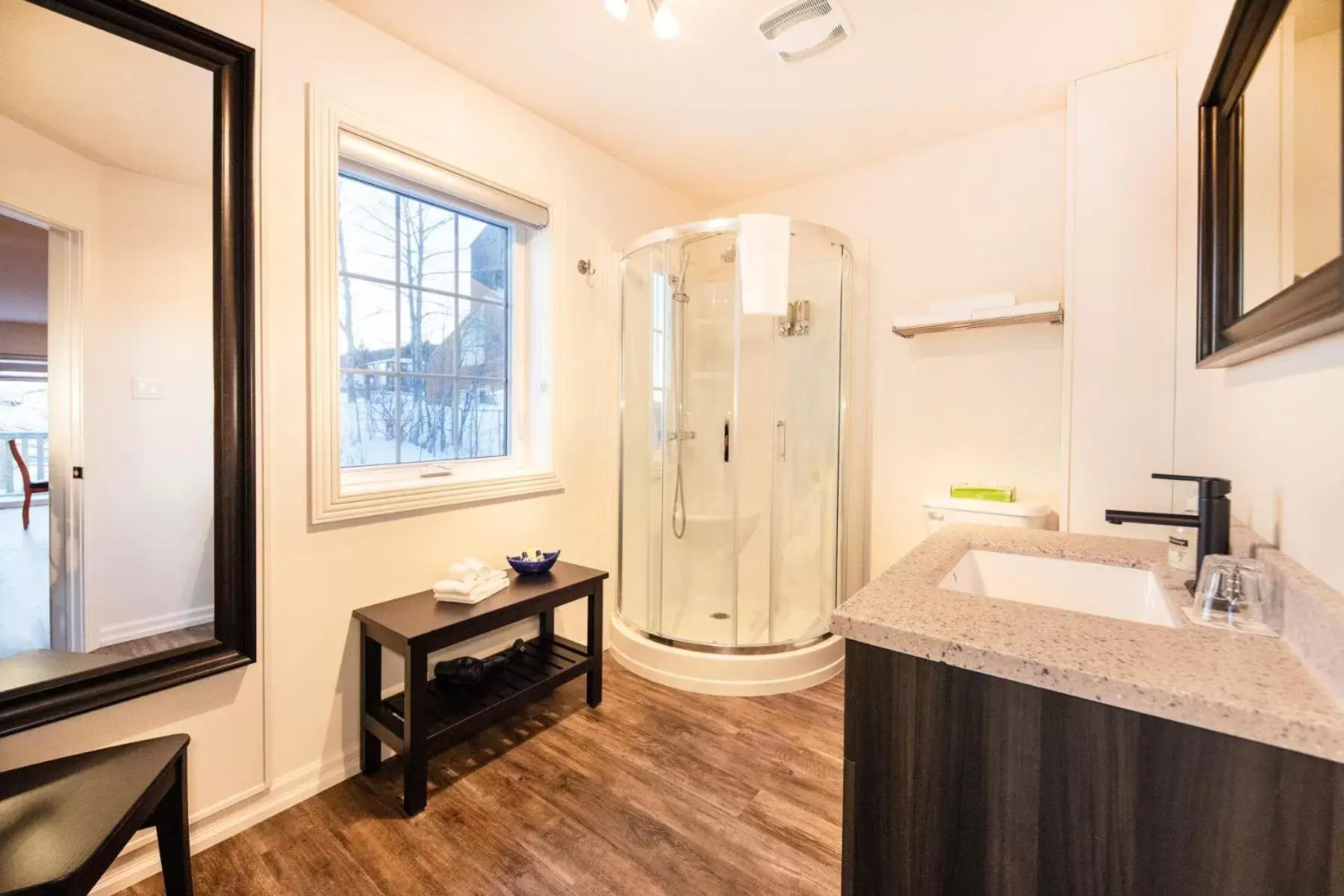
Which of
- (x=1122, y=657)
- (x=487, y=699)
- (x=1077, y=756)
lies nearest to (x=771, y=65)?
(x=1122, y=657)

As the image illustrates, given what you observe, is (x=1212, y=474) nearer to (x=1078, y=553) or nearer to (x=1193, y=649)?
(x=1078, y=553)

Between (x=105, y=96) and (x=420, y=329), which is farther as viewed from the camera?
(x=420, y=329)

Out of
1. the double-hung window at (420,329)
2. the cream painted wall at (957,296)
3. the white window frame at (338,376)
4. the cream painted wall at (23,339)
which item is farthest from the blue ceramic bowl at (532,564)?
the cream painted wall at (957,296)

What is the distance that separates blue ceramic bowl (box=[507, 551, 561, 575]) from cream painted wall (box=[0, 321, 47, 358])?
1.37 meters

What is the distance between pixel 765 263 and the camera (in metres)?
2.27

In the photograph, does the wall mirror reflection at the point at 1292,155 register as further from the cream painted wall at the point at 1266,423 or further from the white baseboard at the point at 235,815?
the white baseboard at the point at 235,815

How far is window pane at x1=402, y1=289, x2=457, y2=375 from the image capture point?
2102 mm

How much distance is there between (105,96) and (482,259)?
45.8 inches

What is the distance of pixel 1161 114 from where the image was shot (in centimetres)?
194

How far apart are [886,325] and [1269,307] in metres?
1.86

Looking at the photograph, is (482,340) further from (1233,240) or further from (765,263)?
(1233,240)

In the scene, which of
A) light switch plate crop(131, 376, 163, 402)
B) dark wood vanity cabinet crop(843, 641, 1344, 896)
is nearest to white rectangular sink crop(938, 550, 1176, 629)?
dark wood vanity cabinet crop(843, 641, 1344, 896)

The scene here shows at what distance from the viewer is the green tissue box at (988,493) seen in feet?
7.50

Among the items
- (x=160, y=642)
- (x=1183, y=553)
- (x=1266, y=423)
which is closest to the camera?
(x=1266, y=423)
